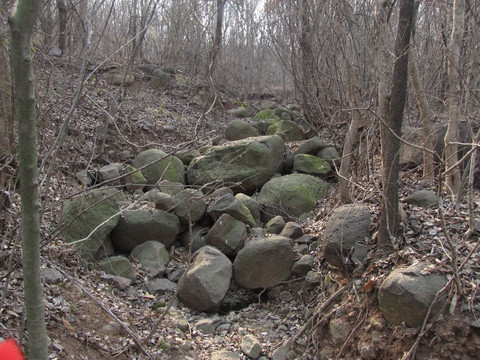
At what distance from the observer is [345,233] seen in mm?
4234

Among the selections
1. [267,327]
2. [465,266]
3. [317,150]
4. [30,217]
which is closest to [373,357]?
[465,266]

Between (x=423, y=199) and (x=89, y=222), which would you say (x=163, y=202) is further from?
(x=423, y=199)

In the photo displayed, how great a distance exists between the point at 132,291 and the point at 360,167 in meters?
3.27

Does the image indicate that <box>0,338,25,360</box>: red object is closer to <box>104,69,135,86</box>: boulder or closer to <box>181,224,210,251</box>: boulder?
<box>181,224,210,251</box>: boulder

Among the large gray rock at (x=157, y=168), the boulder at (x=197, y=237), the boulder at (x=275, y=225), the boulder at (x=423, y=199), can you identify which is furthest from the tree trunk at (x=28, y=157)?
the large gray rock at (x=157, y=168)

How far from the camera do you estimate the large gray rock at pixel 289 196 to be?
664cm

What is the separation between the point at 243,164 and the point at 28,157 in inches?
246

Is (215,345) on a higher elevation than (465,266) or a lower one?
lower

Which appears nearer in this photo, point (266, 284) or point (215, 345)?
point (215, 345)

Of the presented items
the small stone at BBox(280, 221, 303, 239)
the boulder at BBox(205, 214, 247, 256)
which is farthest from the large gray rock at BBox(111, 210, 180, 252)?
the small stone at BBox(280, 221, 303, 239)

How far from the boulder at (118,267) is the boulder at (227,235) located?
121 centimetres

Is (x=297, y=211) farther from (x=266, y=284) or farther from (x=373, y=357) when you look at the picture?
(x=373, y=357)

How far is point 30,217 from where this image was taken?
1393 mm

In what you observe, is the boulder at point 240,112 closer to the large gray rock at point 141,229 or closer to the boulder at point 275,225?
the boulder at point 275,225
